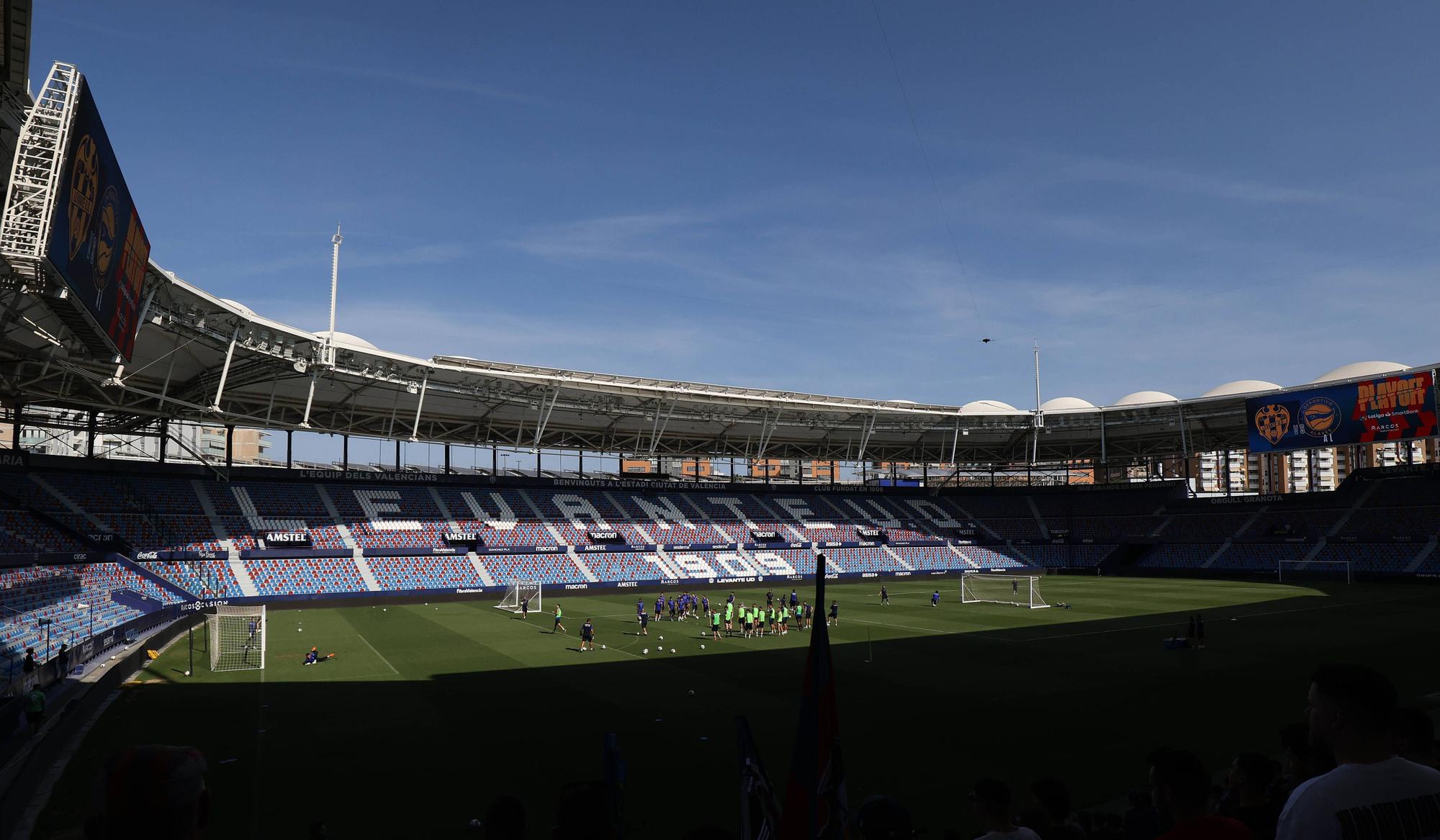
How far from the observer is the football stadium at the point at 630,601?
888 centimetres

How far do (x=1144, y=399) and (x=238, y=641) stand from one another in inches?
2680

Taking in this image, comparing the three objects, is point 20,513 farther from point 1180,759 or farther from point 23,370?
point 1180,759

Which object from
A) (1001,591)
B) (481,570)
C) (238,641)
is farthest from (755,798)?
(481,570)

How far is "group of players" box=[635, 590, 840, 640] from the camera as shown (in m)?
34.1

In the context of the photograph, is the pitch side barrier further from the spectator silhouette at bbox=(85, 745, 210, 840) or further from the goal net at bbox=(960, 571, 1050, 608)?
the spectator silhouette at bbox=(85, 745, 210, 840)

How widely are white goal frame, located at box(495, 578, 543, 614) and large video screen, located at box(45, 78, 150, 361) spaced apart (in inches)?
887

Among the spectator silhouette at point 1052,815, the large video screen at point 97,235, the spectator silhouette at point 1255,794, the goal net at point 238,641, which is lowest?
the goal net at point 238,641

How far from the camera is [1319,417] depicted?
2208 inches

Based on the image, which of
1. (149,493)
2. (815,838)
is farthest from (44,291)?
(149,493)

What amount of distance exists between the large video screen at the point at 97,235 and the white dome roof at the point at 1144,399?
219 feet

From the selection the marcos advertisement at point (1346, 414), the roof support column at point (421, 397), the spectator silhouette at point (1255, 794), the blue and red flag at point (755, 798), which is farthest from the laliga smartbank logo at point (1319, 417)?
the blue and red flag at point (755, 798)

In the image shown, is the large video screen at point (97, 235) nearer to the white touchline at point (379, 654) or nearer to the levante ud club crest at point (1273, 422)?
the white touchline at point (379, 654)

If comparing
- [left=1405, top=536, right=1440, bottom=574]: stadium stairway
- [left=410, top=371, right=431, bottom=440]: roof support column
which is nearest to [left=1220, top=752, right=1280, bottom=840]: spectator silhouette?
[left=410, top=371, right=431, bottom=440]: roof support column

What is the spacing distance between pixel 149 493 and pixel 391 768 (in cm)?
4413
